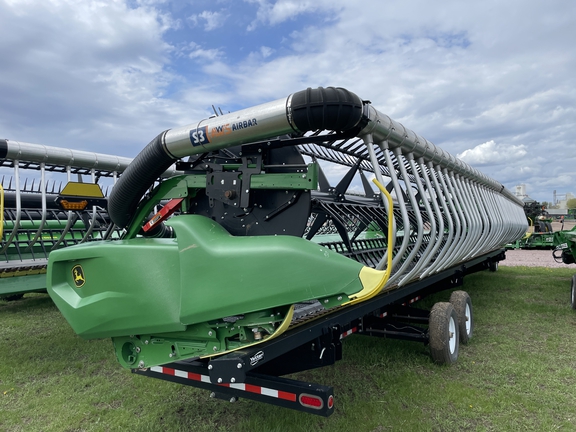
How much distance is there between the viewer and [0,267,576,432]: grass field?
3631 mm

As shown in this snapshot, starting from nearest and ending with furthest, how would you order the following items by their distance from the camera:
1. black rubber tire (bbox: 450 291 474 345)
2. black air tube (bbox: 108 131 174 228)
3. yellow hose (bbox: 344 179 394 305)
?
yellow hose (bbox: 344 179 394 305)
black air tube (bbox: 108 131 174 228)
black rubber tire (bbox: 450 291 474 345)

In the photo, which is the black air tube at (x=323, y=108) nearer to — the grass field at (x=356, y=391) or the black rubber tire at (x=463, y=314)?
the grass field at (x=356, y=391)

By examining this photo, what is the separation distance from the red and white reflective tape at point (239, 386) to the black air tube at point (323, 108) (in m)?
1.67

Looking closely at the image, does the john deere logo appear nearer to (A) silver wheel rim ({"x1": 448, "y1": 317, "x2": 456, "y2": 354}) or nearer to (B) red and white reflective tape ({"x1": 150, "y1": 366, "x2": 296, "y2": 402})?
(B) red and white reflective tape ({"x1": 150, "y1": 366, "x2": 296, "y2": 402})

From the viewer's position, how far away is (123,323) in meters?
3.02

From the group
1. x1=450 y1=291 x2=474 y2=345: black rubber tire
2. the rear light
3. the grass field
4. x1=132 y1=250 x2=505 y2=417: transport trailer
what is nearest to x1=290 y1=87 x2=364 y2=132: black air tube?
x1=132 y1=250 x2=505 y2=417: transport trailer

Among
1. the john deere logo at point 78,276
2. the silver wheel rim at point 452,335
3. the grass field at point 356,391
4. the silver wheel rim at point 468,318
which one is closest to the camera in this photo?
the john deere logo at point 78,276

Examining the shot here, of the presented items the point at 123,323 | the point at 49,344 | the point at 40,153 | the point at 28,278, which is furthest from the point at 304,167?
the point at 49,344

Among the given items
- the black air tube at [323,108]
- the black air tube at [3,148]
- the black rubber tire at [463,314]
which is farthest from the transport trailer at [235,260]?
the black air tube at [3,148]

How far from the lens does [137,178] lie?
11.3 ft

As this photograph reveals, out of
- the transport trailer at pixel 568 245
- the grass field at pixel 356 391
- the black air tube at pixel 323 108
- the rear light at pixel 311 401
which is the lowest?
the grass field at pixel 356 391

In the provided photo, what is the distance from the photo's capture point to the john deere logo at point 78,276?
3157 mm

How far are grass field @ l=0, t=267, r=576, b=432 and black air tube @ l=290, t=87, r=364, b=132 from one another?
2.37 meters

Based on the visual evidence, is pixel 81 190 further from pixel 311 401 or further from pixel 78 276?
pixel 311 401
